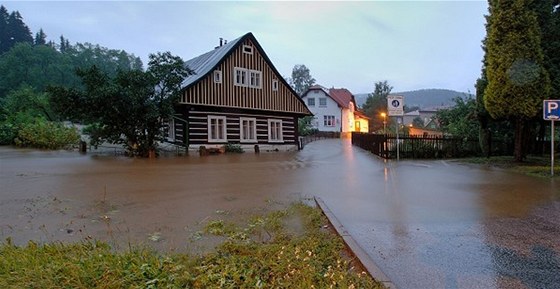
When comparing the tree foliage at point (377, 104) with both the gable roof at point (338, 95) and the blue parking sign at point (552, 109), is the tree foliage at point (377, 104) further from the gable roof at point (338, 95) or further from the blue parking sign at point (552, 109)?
the blue parking sign at point (552, 109)

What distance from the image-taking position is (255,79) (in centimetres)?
2516

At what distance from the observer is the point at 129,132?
18344 millimetres

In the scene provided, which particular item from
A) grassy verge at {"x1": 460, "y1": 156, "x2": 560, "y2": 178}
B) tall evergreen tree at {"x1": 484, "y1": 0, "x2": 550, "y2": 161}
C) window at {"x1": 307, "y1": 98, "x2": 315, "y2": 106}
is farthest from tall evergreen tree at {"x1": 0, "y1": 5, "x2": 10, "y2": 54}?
grassy verge at {"x1": 460, "y1": 156, "x2": 560, "y2": 178}

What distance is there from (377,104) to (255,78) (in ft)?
157

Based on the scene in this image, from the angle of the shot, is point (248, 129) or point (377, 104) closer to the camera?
point (248, 129)

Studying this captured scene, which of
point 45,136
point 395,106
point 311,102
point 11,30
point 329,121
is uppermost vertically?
point 11,30

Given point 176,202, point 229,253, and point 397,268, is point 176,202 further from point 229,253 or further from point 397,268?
point 397,268

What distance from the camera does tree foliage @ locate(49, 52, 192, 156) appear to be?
54.9ft

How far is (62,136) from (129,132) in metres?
7.27

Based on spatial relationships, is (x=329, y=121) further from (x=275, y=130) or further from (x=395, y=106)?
(x=395, y=106)

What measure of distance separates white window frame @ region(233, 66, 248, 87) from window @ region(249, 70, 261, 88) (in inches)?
18.2

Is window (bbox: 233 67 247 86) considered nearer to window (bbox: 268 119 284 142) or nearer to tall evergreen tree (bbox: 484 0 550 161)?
window (bbox: 268 119 284 142)

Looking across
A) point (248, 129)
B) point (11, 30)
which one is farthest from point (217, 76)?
point (11, 30)

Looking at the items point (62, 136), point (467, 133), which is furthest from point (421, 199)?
point (62, 136)
